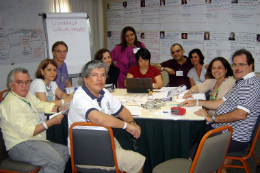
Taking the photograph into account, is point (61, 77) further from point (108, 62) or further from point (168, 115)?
point (168, 115)

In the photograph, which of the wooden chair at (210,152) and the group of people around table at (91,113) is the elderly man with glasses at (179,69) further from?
the wooden chair at (210,152)

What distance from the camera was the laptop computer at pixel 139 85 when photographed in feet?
10.2

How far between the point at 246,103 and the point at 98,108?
125cm

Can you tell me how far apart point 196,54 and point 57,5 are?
9.58ft

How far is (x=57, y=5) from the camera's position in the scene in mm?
4852

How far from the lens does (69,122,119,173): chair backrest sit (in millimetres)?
1732

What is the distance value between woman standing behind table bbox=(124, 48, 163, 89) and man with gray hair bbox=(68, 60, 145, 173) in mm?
1422

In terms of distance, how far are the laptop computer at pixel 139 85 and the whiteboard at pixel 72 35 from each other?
5.37 feet

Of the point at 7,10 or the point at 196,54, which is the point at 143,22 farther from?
the point at 7,10

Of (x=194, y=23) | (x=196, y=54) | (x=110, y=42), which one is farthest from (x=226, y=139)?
(x=110, y=42)

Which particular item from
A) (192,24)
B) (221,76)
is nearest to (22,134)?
(221,76)

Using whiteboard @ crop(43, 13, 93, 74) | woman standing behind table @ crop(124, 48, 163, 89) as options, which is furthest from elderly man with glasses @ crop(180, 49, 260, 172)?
whiteboard @ crop(43, 13, 93, 74)

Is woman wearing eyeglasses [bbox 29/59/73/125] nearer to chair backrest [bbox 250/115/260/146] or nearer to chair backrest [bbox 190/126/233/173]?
chair backrest [bbox 190/126/233/173]

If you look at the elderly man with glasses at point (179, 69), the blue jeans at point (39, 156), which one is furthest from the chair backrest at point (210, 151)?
the elderly man with glasses at point (179, 69)
